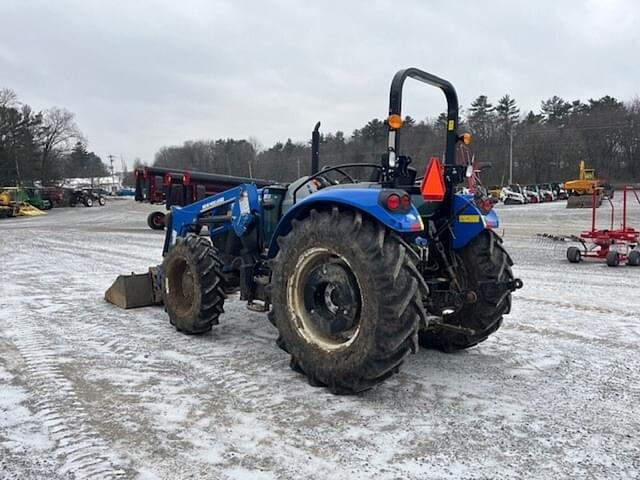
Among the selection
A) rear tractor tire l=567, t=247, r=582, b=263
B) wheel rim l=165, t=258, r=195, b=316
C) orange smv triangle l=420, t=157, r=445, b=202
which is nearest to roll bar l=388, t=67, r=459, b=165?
orange smv triangle l=420, t=157, r=445, b=202

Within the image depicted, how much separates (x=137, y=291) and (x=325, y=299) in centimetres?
367

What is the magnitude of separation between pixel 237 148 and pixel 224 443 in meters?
80.5

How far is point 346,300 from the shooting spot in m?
3.85

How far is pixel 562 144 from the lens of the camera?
65375mm

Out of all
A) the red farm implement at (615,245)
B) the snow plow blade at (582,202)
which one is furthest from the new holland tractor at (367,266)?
the snow plow blade at (582,202)

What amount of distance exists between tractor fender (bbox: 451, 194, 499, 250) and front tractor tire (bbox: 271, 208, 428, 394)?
3.09 feet

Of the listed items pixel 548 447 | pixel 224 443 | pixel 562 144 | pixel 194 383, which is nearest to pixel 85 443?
pixel 224 443

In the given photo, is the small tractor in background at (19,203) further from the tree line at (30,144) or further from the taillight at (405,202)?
the taillight at (405,202)

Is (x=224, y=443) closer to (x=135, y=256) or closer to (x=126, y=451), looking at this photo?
(x=126, y=451)

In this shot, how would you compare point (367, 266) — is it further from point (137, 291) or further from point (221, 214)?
point (137, 291)

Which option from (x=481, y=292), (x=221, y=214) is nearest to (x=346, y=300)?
(x=481, y=292)

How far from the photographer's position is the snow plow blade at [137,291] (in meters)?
6.80

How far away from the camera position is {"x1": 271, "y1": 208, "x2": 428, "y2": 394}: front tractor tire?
3500mm

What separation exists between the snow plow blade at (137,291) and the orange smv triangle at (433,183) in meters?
4.03
